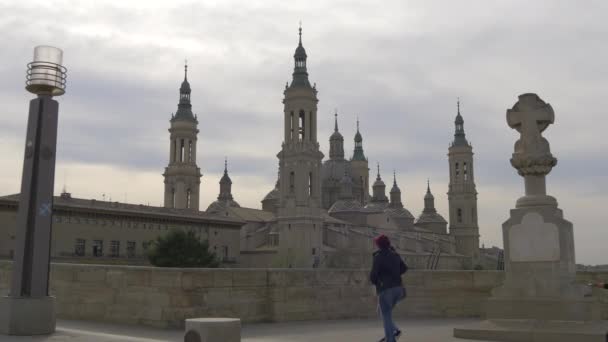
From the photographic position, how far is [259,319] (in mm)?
13047

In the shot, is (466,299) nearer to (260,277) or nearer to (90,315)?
(260,277)

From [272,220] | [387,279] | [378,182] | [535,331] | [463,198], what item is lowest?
[535,331]

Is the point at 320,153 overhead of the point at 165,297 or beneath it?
overhead

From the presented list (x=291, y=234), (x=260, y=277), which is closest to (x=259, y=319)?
(x=260, y=277)

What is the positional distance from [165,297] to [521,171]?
22.9 feet

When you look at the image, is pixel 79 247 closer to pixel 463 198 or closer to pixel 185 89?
pixel 185 89

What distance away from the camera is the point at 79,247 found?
69625mm

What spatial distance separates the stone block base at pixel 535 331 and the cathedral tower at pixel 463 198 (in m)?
117

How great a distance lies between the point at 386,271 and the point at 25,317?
632 centimetres

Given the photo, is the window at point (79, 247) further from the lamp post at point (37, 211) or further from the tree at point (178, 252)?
the lamp post at point (37, 211)

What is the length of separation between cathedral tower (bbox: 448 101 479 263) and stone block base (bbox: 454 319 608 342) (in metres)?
117

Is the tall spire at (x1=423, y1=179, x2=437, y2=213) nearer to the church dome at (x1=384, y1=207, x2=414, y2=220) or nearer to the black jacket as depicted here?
the church dome at (x1=384, y1=207, x2=414, y2=220)

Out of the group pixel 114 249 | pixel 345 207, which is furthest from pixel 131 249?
pixel 345 207

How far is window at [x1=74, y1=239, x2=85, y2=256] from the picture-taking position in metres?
69.1
